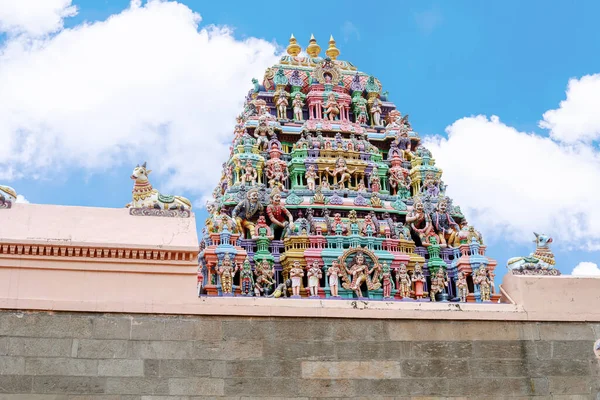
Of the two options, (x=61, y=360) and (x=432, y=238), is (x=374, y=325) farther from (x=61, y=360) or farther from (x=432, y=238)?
(x=432, y=238)

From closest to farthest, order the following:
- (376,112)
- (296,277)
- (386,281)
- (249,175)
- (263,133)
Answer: (296,277) < (386,281) < (249,175) < (263,133) < (376,112)

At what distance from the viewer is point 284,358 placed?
14.0 metres

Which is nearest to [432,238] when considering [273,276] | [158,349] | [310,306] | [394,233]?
[394,233]

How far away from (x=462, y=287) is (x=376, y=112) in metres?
8.82

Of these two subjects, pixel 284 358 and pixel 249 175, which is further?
pixel 249 175

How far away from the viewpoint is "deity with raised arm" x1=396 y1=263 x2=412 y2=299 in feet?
89.9

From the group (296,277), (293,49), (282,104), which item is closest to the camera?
(296,277)

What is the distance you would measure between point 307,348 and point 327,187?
1584cm

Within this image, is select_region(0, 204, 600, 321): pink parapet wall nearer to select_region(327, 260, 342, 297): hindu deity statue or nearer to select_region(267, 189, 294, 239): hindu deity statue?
select_region(327, 260, 342, 297): hindu deity statue

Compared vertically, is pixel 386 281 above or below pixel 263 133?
below

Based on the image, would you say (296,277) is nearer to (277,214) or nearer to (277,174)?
(277,214)

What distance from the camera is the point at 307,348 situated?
14.1m

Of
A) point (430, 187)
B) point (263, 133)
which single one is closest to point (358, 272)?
point (430, 187)

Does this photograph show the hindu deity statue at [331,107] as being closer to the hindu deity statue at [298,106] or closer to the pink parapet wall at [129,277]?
the hindu deity statue at [298,106]
